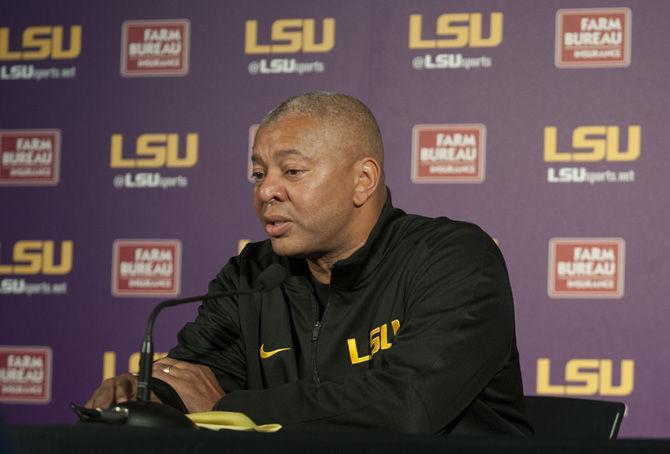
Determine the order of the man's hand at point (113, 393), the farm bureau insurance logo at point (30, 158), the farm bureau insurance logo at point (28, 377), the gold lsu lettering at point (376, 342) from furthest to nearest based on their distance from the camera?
1. the farm bureau insurance logo at point (30, 158)
2. the farm bureau insurance logo at point (28, 377)
3. the gold lsu lettering at point (376, 342)
4. the man's hand at point (113, 393)

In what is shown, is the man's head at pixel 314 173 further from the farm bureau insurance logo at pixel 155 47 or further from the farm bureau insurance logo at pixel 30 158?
the farm bureau insurance logo at pixel 30 158

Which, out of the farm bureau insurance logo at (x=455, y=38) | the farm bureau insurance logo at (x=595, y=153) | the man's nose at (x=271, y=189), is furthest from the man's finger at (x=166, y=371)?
the farm bureau insurance logo at (x=455, y=38)

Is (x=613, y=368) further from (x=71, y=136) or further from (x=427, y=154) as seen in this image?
(x=71, y=136)

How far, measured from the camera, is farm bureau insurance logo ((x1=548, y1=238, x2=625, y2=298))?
3873 millimetres

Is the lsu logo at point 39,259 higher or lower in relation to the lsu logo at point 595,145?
lower

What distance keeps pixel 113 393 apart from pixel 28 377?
2551 millimetres

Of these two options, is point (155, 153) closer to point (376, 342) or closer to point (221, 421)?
point (376, 342)

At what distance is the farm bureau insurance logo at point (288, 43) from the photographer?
4234 millimetres

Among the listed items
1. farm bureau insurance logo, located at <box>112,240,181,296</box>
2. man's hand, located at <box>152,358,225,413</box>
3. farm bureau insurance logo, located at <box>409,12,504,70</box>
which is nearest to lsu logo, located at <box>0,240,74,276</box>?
farm bureau insurance logo, located at <box>112,240,181,296</box>

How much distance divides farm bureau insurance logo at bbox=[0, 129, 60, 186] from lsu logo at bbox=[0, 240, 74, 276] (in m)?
0.26

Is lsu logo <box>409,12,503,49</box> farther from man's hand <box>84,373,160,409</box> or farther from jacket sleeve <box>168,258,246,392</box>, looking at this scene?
man's hand <box>84,373,160,409</box>

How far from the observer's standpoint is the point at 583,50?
3.98 m

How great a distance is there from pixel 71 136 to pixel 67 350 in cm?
90

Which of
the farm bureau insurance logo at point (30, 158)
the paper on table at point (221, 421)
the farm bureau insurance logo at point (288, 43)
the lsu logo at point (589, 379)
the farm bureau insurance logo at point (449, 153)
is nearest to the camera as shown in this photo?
the paper on table at point (221, 421)
